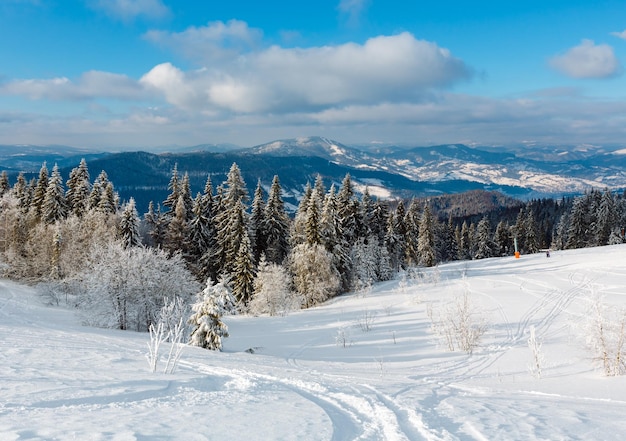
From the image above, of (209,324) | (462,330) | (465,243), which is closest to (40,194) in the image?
(209,324)

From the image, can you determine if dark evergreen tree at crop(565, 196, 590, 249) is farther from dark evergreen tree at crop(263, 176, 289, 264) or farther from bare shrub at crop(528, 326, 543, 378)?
bare shrub at crop(528, 326, 543, 378)

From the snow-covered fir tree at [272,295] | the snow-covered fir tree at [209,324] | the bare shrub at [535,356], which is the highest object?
the bare shrub at [535,356]

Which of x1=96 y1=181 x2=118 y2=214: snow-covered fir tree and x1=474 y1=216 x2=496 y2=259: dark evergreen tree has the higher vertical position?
x1=96 y1=181 x2=118 y2=214: snow-covered fir tree

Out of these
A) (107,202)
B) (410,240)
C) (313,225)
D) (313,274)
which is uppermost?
(107,202)

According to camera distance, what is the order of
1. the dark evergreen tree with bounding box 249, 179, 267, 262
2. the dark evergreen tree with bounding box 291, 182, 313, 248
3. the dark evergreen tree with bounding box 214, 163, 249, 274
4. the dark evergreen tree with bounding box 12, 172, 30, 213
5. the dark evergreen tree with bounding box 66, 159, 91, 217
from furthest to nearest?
the dark evergreen tree with bounding box 12, 172, 30, 213 < the dark evergreen tree with bounding box 66, 159, 91, 217 < the dark evergreen tree with bounding box 249, 179, 267, 262 < the dark evergreen tree with bounding box 291, 182, 313, 248 < the dark evergreen tree with bounding box 214, 163, 249, 274

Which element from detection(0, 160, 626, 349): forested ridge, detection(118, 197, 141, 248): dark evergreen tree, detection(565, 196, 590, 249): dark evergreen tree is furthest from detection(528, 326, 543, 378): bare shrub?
detection(565, 196, 590, 249): dark evergreen tree

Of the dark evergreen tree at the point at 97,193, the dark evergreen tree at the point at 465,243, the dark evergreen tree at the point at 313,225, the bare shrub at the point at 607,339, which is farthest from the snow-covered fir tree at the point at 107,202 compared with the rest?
the dark evergreen tree at the point at 465,243

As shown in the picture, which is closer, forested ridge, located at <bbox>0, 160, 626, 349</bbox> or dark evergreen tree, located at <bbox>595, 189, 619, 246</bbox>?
forested ridge, located at <bbox>0, 160, 626, 349</bbox>

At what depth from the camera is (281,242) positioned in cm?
4891

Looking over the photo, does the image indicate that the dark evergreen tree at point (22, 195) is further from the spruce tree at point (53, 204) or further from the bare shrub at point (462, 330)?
the bare shrub at point (462, 330)

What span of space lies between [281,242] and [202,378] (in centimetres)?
3867

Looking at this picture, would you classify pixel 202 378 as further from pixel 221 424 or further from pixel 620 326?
pixel 620 326

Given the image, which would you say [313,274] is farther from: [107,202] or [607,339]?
[607,339]

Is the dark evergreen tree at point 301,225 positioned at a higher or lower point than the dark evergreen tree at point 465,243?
higher
